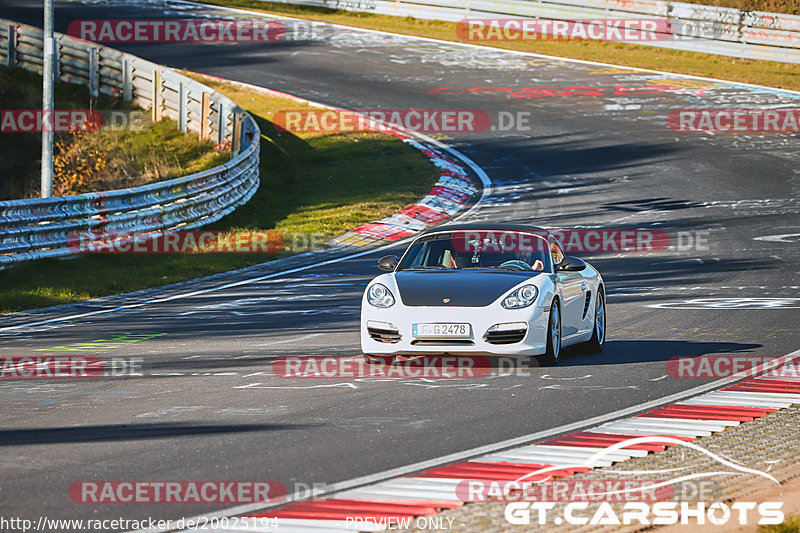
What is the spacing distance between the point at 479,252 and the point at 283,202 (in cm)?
1465

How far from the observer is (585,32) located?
1731 inches

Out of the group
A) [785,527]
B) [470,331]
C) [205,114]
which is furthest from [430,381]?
[205,114]

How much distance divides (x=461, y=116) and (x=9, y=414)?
27397mm

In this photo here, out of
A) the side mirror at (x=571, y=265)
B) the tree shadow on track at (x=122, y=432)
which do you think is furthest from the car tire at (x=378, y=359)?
the tree shadow on track at (x=122, y=432)

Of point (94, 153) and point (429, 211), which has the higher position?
point (94, 153)

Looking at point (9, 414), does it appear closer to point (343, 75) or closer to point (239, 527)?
point (239, 527)

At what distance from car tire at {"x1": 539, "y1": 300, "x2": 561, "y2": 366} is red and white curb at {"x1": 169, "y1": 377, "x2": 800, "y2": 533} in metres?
1.67

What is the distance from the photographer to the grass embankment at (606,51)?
38.2m

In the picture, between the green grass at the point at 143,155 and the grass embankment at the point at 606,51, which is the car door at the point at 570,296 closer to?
the green grass at the point at 143,155

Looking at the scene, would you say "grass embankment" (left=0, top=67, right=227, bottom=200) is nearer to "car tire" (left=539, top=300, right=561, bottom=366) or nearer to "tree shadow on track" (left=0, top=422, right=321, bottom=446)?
"car tire" (left=539, top=300, right=561, bottom=366)

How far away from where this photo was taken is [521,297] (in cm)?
1040

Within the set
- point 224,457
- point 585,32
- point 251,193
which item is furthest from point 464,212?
point 585,32

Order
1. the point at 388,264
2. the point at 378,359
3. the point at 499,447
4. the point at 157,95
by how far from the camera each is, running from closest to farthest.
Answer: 1. the point at 499,447
2. the point at 378,359
3. the point at 388,264
4. the point at 157,95

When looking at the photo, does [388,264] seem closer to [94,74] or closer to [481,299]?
[481,299]
